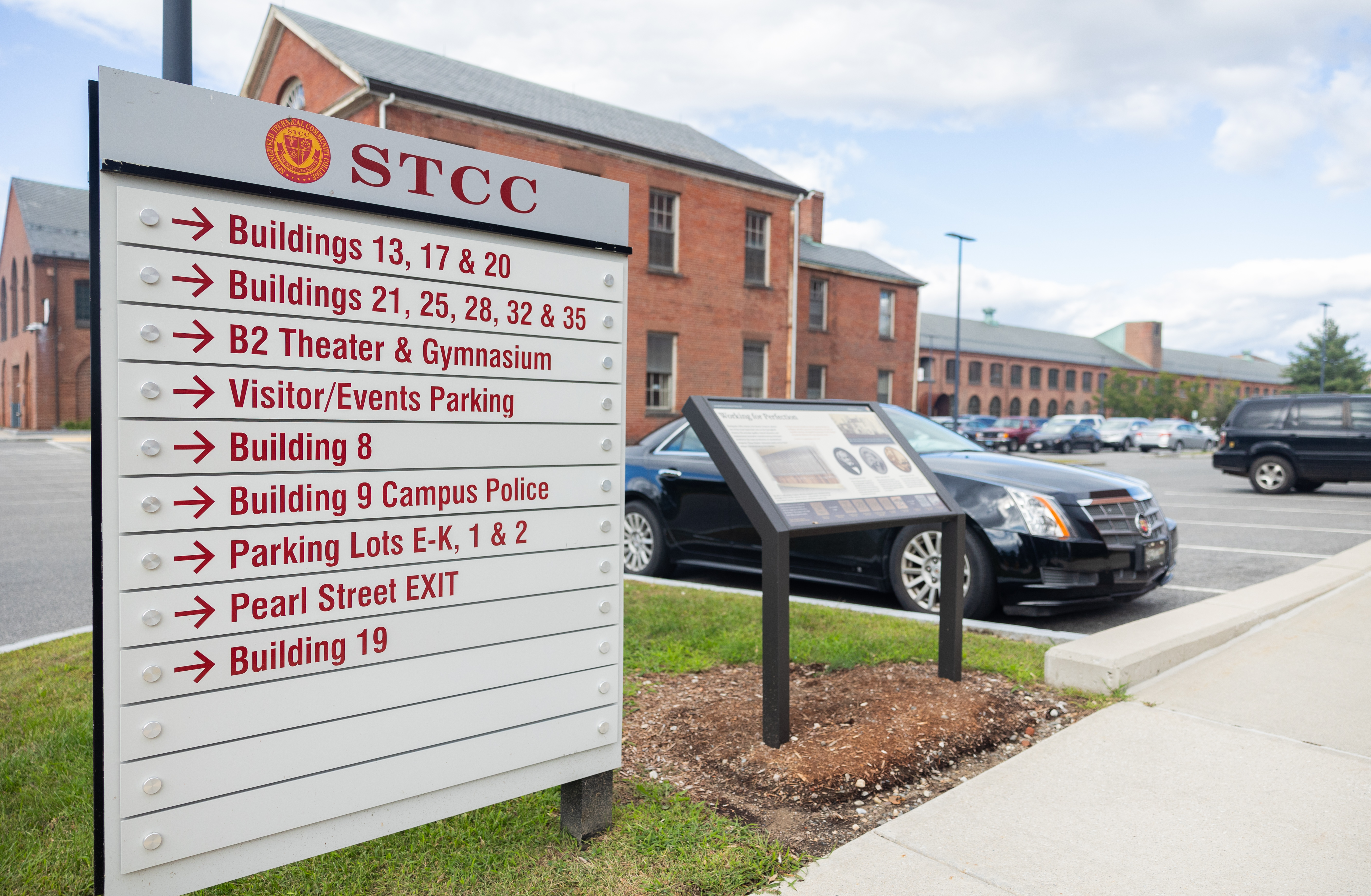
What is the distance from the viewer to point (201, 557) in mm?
2170

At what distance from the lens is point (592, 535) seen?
2.87 metres

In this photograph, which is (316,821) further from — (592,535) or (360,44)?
(360,44)

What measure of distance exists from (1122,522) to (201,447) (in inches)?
216

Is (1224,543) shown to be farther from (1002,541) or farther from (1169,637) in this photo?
(1169,637)

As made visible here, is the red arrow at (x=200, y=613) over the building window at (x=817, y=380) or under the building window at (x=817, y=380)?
under

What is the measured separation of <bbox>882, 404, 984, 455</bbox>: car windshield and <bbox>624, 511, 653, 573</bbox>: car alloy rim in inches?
88.8

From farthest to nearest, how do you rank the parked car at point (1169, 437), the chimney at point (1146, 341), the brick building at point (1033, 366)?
the chimney at point (1146, 341), the brick building at point (1033, 366), the parked car at point (1169, 437)

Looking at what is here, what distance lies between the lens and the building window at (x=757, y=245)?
26266mm

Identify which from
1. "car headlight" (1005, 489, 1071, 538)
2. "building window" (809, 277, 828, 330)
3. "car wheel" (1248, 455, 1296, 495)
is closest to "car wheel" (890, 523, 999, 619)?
"car headlight" (1005, 489, 1071, 538)

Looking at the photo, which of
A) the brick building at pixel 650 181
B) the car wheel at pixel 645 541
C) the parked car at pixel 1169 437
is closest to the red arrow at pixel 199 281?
the car wheel at pixel 645 541

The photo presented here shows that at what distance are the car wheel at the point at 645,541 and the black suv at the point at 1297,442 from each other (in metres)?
13.1

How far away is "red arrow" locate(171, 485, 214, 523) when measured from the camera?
215cm

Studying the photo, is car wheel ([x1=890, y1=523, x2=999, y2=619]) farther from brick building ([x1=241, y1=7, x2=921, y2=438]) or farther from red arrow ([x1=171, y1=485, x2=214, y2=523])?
brick building ([x1=241, y1=7, x2=921, y2=438])

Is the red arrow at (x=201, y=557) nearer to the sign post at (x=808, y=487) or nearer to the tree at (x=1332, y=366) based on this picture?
the sign post at (x=808, y=487)
